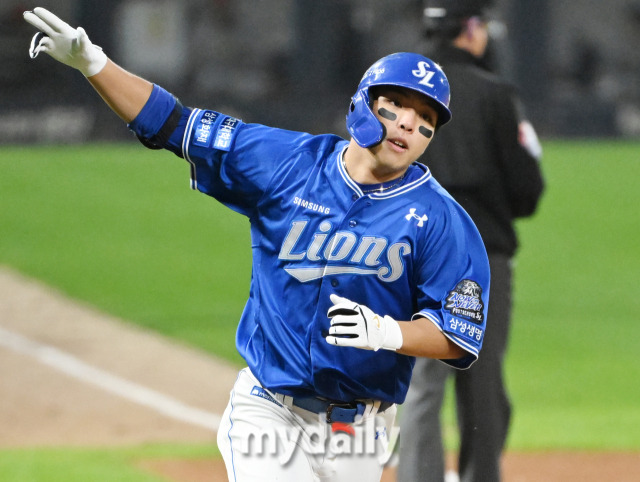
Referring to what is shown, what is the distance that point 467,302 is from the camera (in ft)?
12.5

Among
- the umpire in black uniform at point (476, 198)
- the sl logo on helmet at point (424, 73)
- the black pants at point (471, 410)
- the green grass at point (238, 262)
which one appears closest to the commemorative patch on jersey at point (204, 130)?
the sl logo on helmet at point (424, 73)

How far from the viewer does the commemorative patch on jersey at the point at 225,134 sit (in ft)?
13.0

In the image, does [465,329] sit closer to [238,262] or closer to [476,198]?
[476,198]

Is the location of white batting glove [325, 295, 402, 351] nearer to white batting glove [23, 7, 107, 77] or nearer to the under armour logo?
the under armour logo

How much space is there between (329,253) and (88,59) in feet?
3.31

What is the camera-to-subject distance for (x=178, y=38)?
22766 mm

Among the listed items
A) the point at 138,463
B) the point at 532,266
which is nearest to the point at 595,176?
the point at 532,266

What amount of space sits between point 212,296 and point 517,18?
1288 cm

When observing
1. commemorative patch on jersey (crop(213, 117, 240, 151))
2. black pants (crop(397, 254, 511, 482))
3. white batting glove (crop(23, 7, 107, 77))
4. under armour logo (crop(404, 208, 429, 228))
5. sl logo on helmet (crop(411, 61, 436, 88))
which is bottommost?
black pants (crop(397, 254, 511, 482))

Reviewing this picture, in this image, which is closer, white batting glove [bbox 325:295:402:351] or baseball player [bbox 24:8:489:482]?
white batting glove [bbox 325:295:402:351]

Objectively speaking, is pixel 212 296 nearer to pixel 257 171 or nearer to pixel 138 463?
pixel 138 463

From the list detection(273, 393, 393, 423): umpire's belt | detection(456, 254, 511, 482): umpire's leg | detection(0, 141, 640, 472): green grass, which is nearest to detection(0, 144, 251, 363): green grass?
Answer: detection(0, 141, 640, 472): green grass

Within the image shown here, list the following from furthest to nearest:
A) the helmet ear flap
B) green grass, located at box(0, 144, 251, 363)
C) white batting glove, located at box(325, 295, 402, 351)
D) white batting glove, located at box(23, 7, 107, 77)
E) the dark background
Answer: the dark background → green grass, located at box(0, 144, 251, 363) → the helmet ear flap → white batting glove, located at box(23, 7, 107, 77) → white batting glove, located at box(325, 295, 402, 351)

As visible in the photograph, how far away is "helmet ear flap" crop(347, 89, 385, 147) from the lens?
12.6 feet
